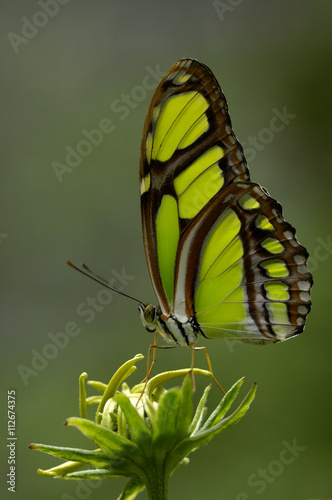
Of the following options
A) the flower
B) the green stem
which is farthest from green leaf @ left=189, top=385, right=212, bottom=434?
the green stem

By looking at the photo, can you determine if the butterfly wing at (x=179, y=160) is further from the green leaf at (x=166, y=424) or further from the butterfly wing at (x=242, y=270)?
the green leaf at (x=166, y=424)

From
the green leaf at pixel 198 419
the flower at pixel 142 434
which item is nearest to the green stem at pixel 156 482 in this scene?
the flower at pixel 142 434

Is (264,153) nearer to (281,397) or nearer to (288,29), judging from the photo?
(288,29)

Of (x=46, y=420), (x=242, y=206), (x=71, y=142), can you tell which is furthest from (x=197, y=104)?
(x=71, y=142)

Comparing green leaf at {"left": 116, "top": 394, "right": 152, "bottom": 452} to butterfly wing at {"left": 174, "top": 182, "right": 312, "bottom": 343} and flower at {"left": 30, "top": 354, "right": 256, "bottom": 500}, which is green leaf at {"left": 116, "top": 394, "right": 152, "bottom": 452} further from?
butterfly wing at {"left": 174, "top": 182, "right": 312, "bottom": 343}

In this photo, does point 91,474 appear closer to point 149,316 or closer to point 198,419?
point 198,419

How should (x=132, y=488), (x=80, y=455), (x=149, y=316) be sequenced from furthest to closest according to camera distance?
(x=149, y=316), (x=132, y=488), (x=80, y=455)

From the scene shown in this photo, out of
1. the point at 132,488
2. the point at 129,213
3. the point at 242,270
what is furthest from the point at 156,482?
the point at 129,213
